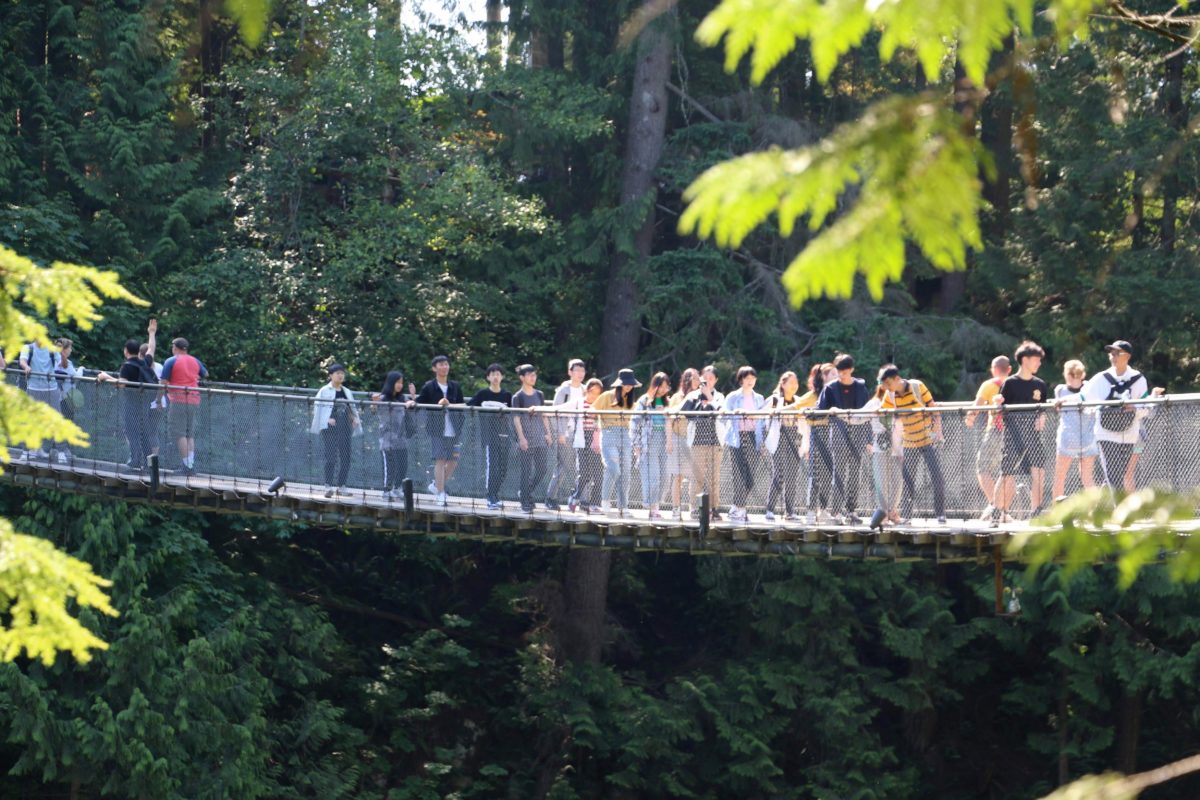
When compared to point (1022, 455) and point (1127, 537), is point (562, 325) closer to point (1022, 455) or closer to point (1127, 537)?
point (1022, 455)

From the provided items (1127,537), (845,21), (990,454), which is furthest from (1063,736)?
(845,21)

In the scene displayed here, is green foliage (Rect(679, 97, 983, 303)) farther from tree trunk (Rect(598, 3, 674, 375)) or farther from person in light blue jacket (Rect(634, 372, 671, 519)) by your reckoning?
tree trunk (Rect(598, 3, 674, 375))

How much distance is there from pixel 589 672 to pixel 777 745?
2133mm

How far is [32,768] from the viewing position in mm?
13992

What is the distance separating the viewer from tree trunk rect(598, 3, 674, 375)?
18.5 meters

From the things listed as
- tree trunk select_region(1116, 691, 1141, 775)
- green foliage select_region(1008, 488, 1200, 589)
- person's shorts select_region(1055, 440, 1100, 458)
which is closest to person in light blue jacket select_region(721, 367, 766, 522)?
person's shorts select_region(1055, 440, 1100, 458)

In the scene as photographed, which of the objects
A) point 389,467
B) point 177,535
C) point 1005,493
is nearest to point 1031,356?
point 1005,493

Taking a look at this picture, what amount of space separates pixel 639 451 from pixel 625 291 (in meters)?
8.44

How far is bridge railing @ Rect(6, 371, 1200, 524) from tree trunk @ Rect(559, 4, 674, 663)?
726 cm

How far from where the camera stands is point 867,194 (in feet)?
8.75

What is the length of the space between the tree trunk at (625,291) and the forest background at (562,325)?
0.04m

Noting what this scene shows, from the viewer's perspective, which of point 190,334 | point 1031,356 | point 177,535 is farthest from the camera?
point 190,334

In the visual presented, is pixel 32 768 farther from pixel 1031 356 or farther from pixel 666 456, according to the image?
pixel 1031 356

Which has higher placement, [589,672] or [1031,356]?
[1031,356]
